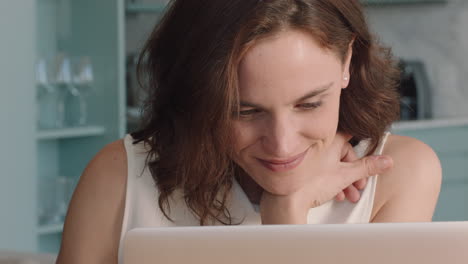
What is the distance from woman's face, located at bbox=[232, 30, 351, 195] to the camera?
117 centimetres

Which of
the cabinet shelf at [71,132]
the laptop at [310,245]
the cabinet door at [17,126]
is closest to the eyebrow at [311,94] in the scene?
the laptop at [310,245]

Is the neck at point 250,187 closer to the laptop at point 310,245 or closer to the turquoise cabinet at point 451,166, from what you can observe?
the laptop at point 310,245

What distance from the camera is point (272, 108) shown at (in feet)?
3.85

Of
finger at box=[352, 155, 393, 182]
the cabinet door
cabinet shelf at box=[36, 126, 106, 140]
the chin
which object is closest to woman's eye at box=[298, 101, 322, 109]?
the chin

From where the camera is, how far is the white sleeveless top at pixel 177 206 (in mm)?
1408

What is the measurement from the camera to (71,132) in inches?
144

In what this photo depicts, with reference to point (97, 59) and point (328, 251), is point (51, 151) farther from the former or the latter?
point (328, 251)

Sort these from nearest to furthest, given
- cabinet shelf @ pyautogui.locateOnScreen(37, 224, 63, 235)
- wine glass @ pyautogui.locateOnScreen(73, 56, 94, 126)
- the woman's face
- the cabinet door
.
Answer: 1. the woman's face
2. the cabinet door
3. cabinet shelf @ pyautogui.locateOnScreen(37, 224, 63, 235)
4. wine glass @ pyautogui.locateOnScreen(73, 56, 94, 126)

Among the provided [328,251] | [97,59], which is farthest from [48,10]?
[328,251]

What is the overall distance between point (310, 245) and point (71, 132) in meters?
3.11

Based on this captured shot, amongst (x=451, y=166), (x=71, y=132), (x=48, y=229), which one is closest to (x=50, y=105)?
(x=71, y=132)

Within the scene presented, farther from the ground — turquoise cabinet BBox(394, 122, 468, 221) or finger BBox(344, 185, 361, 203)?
finger BBox(344, 185, 361, 203)

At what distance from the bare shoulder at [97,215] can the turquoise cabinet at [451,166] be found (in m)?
2.60

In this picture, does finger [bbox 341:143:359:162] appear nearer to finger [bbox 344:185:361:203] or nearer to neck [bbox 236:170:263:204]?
finger [bbox 344:185:361:203]
